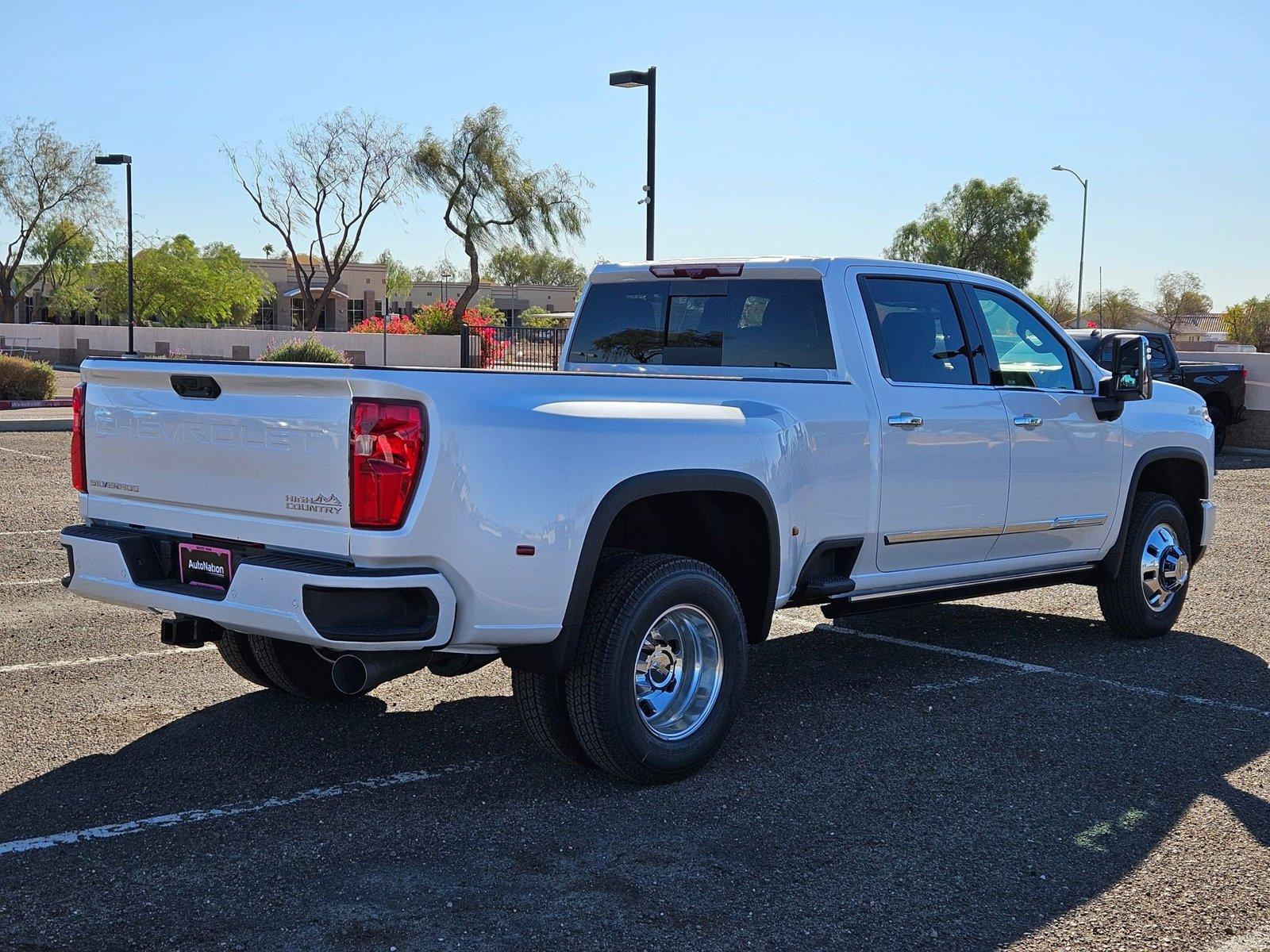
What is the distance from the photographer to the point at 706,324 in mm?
6574

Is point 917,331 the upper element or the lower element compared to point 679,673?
upper

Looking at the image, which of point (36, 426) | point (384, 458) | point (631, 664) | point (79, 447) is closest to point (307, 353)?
point (36, 426)

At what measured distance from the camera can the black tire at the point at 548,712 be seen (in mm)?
4977

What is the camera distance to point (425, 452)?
4.31m

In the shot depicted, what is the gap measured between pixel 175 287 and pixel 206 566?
82.6 meters

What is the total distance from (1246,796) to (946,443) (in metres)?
1.98

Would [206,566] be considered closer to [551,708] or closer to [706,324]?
[551,708]

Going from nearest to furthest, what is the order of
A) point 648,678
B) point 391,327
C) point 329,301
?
1. point 648,678
2. point 391,327
3. point 329,301

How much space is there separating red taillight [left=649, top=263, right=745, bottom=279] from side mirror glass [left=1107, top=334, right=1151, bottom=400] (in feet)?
7.24

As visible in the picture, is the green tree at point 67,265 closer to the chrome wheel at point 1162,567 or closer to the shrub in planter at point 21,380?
the shrub in planter at point 21,380

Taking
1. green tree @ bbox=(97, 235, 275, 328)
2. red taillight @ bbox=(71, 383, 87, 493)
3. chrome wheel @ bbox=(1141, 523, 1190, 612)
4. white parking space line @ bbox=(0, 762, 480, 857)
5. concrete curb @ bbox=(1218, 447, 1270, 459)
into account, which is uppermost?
green tree @ bbox=(97, 235, 275, 328)

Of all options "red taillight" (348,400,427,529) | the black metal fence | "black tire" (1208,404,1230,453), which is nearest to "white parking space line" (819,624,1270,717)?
"red taillight" (348,400,427,529)

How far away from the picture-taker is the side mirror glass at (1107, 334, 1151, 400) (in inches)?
281

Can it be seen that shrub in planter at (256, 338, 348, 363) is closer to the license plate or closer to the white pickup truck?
the white pickup truck
